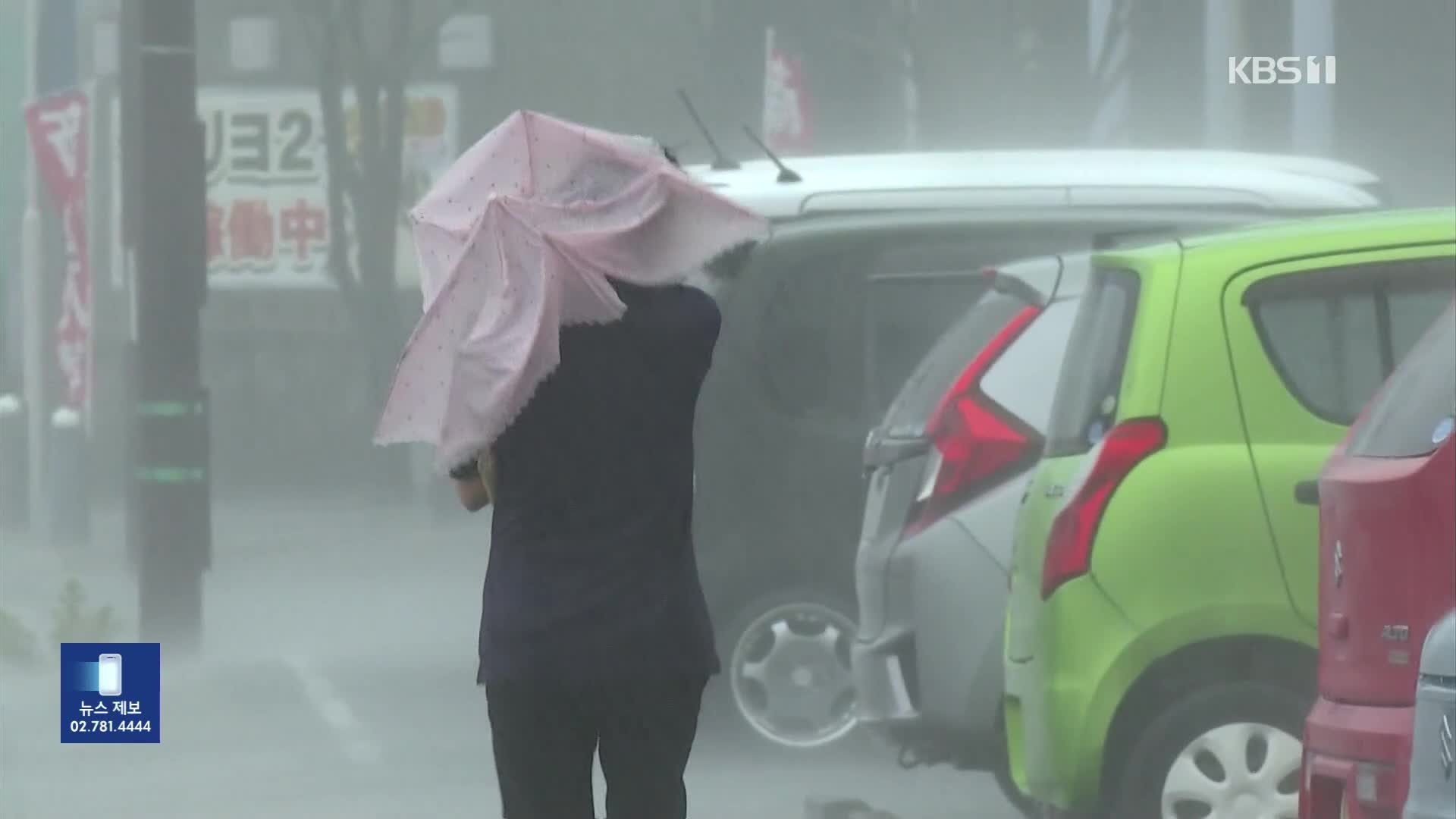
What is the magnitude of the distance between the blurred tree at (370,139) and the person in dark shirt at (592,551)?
64.7ft

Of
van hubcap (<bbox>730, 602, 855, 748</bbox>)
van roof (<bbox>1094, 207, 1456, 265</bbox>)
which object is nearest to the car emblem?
van roof (<bbox>1094, 207, 1456, 265</bbox>)

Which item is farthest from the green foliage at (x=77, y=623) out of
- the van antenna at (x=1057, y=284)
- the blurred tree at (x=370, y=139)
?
the blurred tree at (x=370, y=139)

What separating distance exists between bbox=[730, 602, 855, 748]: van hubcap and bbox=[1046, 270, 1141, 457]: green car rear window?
2494mm

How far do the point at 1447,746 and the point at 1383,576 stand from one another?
19.1 inches

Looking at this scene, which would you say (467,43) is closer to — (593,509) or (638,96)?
(638,96)

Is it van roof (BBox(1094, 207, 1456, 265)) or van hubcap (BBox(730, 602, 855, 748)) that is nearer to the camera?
van roof (BBox(1094, 207, 1456, 265))

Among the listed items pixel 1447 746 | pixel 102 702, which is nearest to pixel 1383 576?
pixel 1447 746

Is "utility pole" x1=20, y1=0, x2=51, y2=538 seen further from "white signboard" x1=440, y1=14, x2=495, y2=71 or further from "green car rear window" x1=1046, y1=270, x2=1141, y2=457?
"green car rear window" x1=1046, y1=270, x2=1141, y2=457

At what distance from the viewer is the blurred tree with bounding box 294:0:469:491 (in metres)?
24.2

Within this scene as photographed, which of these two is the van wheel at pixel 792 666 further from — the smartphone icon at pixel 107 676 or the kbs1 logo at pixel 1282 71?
the kbs1 logo at pixel 1282 71

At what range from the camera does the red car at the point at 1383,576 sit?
4.57m

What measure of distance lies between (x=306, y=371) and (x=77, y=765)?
15.8 m

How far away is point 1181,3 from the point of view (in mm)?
16281

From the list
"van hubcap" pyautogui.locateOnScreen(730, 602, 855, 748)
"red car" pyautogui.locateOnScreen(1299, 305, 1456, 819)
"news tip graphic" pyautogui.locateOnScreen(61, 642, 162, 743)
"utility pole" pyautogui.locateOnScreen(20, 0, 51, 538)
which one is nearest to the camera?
"red car" pyautogui.locateOnScreen(1299, 305, 1456, 819)
